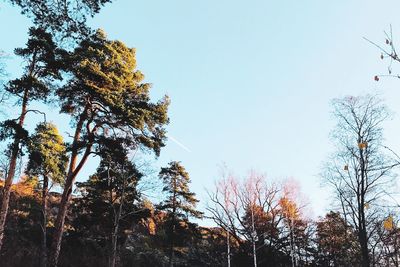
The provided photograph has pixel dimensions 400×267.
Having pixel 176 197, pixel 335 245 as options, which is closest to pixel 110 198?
pixel 176 197

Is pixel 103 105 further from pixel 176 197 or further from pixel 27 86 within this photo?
pixel 176 197

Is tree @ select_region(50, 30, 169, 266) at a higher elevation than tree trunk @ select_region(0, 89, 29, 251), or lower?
higher

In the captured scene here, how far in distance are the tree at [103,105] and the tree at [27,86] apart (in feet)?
2.71

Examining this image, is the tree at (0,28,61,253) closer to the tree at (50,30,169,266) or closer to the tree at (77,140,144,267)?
the tree at (50,30,169,266)

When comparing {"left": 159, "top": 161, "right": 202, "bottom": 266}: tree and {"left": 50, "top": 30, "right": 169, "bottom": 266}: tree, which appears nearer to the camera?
{"left": 50, "top": 30, "right": 169, "bottom": 266}: tree

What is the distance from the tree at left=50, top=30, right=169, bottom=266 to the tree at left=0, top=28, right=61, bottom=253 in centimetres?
82

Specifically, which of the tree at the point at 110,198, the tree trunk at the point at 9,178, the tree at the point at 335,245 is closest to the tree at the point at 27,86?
the tree trunk at the point at 9,178

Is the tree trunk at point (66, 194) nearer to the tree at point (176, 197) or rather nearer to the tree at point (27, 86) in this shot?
the tree at point (27, 86)

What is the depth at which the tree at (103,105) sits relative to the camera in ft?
53.9

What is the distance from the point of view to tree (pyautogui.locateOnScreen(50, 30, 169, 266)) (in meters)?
16.4

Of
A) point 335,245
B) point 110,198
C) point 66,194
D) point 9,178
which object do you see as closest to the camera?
point 9,178

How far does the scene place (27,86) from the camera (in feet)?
52.3

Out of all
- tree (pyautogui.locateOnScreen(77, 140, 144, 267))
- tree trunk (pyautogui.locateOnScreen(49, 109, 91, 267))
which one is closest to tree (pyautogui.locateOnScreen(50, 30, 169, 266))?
tree trunk (pyautogui.locateOnScreen(49, 109, 91, 267))

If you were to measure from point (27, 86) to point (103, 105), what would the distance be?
10.9 feet
